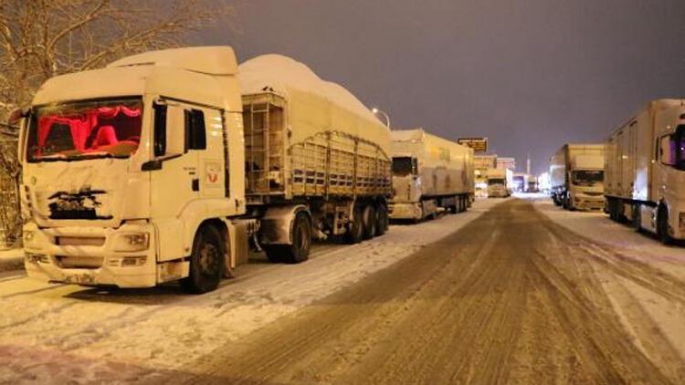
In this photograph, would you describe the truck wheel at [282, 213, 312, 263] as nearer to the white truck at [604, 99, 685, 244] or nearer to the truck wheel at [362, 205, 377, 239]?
the truck wheel at [362, 205, 377, 239]

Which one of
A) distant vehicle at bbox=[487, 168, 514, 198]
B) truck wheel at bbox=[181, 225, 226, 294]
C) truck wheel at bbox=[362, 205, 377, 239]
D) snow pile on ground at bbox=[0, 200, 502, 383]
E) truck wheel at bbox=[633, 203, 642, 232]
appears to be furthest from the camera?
distant vehicle at bbox=[487, 168, 514, 198]

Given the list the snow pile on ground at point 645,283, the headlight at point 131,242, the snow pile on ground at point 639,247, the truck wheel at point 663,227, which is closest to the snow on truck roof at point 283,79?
the headlight at point 131,242

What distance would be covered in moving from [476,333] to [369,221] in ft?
38.7

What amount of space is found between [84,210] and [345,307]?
3.80 m

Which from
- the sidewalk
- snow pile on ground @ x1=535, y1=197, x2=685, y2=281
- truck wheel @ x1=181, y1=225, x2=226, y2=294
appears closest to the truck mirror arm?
truck wheel @ x1=181, y1=225, x2=226, y2=294

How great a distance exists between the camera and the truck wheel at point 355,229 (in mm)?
16727

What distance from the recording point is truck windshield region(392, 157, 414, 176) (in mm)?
25109

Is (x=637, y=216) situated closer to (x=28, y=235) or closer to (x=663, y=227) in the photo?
(x=663, y=227)

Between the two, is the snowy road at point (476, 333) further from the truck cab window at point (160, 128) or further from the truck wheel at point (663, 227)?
the truck wheel at point (663, 227)

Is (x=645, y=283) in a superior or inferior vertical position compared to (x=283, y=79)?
inferior

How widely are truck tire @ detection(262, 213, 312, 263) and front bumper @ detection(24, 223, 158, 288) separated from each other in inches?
179

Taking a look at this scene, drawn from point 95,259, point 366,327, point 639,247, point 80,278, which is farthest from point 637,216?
point 80,278

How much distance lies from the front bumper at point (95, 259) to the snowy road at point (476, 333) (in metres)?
2.16

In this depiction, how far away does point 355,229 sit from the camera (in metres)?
16.9
